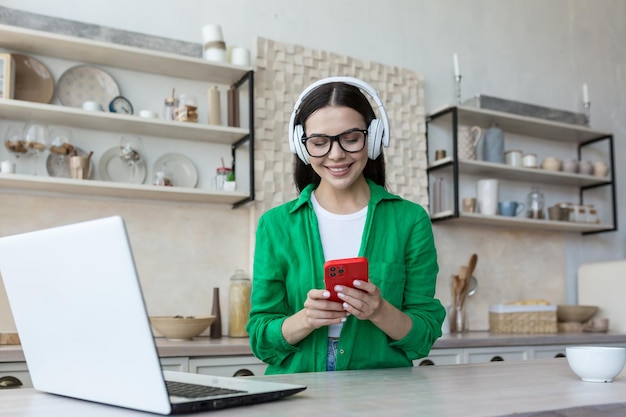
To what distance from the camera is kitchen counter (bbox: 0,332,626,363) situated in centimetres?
240

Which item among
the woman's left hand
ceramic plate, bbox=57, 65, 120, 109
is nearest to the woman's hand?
the woman's left hand

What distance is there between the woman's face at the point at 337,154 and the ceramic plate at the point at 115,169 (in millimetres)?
1616

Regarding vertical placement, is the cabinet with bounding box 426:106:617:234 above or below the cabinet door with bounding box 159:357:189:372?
above

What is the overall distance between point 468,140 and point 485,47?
29.7 inches

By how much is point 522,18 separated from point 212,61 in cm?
220

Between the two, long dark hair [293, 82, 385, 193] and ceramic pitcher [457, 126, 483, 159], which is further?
ceramic pitcher [457, 126, 483, 159]

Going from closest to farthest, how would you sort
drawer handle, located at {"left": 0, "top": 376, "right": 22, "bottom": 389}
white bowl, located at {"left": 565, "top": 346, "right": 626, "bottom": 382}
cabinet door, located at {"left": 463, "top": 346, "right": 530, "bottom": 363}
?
1. white bowl, located at {"left": 565, "top": 346, "right": 626, "bottom": 382}
2. drawer handle, located at {"left": 0, "top": 376, "right": 22, "bottom": 389}
3. cabinet door, located at {"left": 463, "top": 346, "right": 530, "bottom": 363}

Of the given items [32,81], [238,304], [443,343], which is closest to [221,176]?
[238,304]

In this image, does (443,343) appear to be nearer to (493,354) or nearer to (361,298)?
(493,354)

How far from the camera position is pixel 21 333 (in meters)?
1.07

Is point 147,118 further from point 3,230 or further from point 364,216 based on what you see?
point 364,216

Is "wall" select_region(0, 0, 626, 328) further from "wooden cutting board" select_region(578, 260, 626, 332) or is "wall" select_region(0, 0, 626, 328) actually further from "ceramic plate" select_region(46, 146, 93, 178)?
"ceramic plate" select_region(46, 146, 93, 178)

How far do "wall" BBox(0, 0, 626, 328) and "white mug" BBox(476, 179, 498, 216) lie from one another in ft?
0.57

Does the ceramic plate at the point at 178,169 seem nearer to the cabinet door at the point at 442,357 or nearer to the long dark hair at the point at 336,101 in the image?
the cabinet door at the point at 442,357
